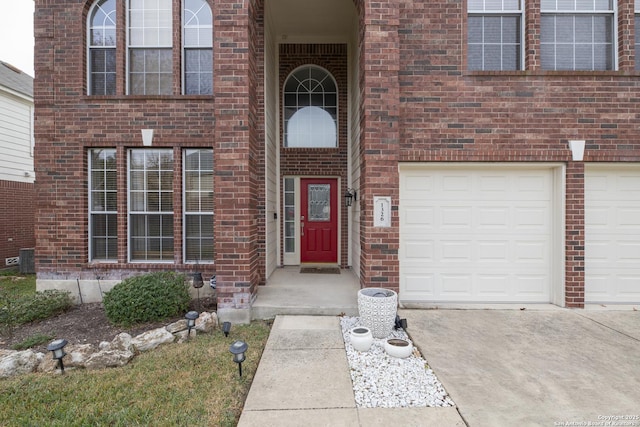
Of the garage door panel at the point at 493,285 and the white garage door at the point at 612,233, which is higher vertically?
the white garage door at the point at 612,233

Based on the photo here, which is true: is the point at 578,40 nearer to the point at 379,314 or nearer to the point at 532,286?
the point at 532,286

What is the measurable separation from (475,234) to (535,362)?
6.85 feet

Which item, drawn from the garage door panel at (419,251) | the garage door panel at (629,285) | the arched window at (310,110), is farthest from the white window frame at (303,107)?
the garage door panel at (629,285)

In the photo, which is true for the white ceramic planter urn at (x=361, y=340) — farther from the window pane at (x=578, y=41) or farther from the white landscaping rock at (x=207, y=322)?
the window pane at (x=578, y=41)

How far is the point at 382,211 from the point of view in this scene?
4.38 meters

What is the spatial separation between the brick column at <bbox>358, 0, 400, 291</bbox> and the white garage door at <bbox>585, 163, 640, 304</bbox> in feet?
10.0

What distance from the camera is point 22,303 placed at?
14.9 ft

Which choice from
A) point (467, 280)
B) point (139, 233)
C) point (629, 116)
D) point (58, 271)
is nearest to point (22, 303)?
point (58, 271)

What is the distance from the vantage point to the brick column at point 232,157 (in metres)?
4.22

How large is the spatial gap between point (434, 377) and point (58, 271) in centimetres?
593

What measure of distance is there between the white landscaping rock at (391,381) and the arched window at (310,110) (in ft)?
15.6

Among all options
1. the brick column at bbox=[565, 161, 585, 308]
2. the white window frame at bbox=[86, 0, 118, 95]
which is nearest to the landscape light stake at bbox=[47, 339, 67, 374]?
the white window frame at bbox=[86, 0, 118, 95]

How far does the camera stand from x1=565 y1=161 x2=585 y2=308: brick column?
4.59m

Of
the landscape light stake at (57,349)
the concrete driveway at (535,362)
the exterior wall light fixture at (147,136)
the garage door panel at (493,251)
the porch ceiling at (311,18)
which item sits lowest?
the concrete driveway at (535,362)
